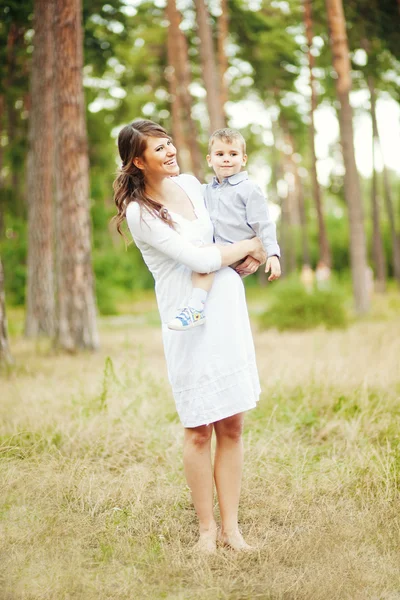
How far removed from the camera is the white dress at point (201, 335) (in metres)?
3.22

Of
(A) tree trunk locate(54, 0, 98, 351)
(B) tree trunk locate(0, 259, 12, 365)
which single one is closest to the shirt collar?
(B) tree trunk locate(0, 259, 12, 365)

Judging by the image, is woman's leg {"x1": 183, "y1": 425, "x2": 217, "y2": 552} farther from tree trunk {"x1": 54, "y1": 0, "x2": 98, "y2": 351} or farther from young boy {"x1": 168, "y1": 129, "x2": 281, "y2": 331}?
tree trunk {"x1": 54, "y1": 0, "x2": 98, "y2": 351}

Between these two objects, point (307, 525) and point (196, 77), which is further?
point (196, 77)

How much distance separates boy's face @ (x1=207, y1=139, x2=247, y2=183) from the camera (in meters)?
3.34

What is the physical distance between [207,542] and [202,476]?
13.2 inches

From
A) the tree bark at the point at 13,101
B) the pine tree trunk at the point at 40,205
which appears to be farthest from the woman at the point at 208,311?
the tree bark at the point at 13,101

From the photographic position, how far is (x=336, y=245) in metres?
35.9

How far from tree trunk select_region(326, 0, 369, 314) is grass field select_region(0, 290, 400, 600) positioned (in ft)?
29.0

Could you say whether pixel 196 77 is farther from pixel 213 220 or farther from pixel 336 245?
pixel 213 220

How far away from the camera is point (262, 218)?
10.8ft

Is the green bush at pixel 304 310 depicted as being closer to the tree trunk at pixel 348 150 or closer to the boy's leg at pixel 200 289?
the tree trunk at pixel 348 150

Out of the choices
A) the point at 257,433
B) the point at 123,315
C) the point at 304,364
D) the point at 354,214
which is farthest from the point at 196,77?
the point at 257,433

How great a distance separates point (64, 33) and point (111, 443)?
6.86 m

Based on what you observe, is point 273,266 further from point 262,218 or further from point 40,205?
point 40,205
